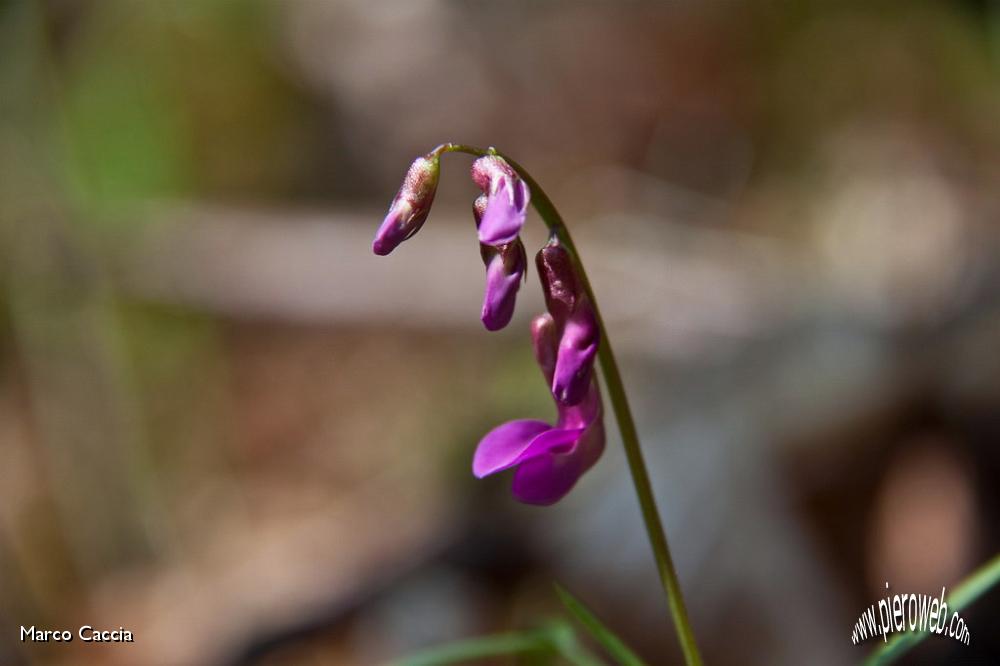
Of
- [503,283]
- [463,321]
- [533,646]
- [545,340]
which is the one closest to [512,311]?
[503,283]

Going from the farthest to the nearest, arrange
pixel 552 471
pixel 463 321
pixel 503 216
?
pixel 463 321 → pixel 552 471 → pixel 503 216

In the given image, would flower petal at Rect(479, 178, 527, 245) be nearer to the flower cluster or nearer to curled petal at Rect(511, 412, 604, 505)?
the flower cluster

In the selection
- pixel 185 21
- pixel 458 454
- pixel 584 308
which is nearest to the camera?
pixel 584 308

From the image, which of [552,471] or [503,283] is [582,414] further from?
[503,283]

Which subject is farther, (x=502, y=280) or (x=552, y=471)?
(x=552, y=471)

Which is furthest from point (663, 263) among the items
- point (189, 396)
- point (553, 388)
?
point (553, 388)

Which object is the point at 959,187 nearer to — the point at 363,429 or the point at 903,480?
the point at 903,480

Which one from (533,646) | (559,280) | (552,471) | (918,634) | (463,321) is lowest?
(463,321)

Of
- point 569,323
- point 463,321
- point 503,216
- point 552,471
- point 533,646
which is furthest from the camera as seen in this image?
point 463,321
